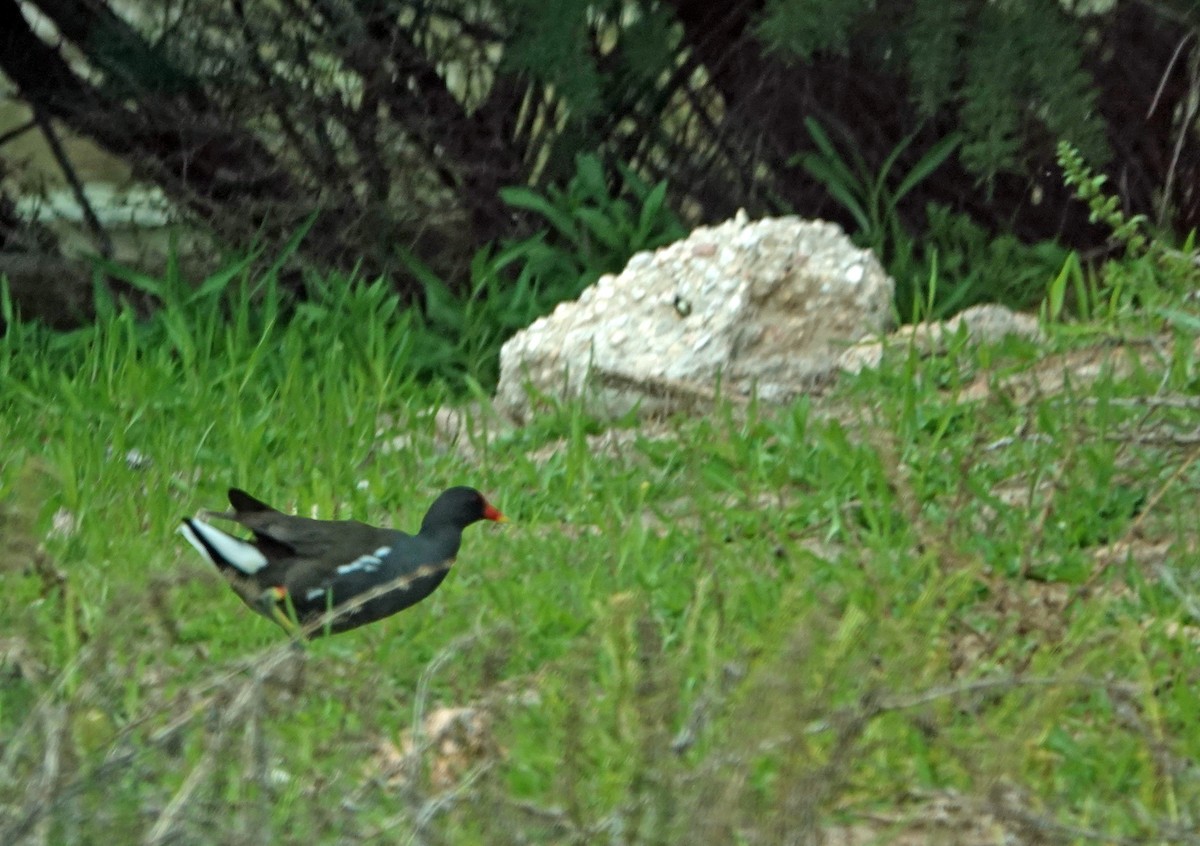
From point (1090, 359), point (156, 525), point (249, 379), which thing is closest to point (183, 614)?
point (156, 525)

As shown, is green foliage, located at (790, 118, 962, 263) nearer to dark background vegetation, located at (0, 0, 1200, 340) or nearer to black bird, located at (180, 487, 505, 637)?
dark background vegetation, located at (0, 0, 1200, 340)

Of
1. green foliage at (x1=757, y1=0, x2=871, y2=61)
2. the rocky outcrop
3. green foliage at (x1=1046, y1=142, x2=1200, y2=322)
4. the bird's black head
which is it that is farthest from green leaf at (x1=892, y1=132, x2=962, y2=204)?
the bird's black head

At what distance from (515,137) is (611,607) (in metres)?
3.94

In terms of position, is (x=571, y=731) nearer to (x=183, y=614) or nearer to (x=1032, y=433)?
(x=183, y=614)

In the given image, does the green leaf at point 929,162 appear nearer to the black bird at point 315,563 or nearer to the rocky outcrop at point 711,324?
the rocky outcrop at point 711,324

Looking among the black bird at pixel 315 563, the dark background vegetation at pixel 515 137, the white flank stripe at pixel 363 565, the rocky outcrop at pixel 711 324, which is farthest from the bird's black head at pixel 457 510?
the dark background vegetation at pixel 515 137

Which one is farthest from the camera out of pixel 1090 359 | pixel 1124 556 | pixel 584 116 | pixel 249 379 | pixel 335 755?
pixel 584 116

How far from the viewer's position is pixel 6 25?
6.72 metres

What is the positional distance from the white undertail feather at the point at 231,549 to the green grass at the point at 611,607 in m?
0.18

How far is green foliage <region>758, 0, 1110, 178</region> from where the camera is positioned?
5402 mm

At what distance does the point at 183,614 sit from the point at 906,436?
188cm

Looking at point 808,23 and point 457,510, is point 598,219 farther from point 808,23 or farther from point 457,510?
point 457,510

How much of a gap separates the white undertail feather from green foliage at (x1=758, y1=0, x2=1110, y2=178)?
226 cm

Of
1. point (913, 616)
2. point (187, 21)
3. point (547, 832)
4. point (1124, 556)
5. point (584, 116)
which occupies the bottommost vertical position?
point (1124, 556)
